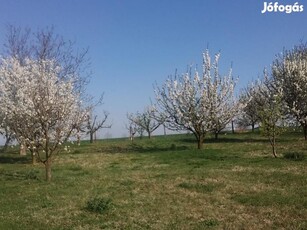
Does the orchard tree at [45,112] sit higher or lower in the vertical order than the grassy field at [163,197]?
higher

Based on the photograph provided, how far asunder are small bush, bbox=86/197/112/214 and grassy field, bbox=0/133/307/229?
31 mm

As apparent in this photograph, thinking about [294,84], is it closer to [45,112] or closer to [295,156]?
[295,156]

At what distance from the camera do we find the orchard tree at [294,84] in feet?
121

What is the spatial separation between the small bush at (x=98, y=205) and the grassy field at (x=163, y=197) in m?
0.03

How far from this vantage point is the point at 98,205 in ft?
41.4

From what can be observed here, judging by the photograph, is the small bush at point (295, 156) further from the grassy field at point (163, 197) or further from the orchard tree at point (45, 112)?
the orchard tree at point (45, 112)

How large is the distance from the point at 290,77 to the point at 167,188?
1057 inches

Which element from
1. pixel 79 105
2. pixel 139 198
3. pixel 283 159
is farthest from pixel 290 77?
pixel 139 198

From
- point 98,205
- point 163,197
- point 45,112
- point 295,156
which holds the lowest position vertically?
point 163,197

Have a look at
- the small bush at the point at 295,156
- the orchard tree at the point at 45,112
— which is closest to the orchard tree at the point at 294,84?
the small bush at the point at 295,156

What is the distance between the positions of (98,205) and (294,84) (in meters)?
29.4

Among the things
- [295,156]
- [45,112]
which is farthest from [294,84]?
[45,112]

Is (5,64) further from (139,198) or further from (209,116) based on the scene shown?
(139,198)

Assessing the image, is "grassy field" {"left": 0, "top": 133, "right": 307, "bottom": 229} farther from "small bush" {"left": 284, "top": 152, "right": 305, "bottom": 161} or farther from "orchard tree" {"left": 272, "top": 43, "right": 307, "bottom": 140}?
"orchard tree" {"left": 272, "top": 43, "right": 307, "bottom": 140}
